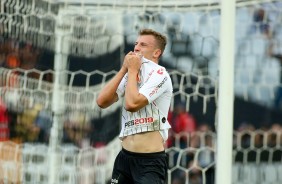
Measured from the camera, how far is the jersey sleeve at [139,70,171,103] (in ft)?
10.4

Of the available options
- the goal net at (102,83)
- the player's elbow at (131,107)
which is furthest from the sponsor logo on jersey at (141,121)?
the goal net at (102,83)

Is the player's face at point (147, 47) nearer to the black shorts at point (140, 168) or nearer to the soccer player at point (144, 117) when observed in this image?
the soccer player at point (144, 117)

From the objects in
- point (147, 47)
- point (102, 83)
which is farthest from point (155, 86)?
point (102, 83)

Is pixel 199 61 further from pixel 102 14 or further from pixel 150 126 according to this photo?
pixel 150 126

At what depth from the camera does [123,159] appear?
330cm

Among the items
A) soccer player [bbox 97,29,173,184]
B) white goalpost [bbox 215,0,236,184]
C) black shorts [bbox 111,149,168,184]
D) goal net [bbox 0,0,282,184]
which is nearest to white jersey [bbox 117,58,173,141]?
soccer player [bbox 97,29,173,184]

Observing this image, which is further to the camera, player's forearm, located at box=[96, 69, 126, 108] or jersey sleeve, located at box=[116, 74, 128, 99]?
jersey sleeve, located at box=[116, 74, 128, 99]

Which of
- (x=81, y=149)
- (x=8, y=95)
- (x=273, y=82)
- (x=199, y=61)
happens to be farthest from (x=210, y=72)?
(x=8, y=95)

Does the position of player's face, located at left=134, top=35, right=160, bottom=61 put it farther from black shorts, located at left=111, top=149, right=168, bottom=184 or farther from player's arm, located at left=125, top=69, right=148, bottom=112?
black shorts, located at left=111, top=149, right=168, bottom=184

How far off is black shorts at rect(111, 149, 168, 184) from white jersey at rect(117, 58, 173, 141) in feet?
0.35

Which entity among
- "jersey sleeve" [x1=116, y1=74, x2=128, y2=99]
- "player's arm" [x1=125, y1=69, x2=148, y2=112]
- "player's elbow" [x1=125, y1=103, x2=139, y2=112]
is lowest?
"player's elbow" [x1=125, y1=103, x2=139, y2=112]

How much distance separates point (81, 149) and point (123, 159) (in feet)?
4.69

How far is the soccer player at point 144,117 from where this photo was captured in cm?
321

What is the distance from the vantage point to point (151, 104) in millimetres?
3275
